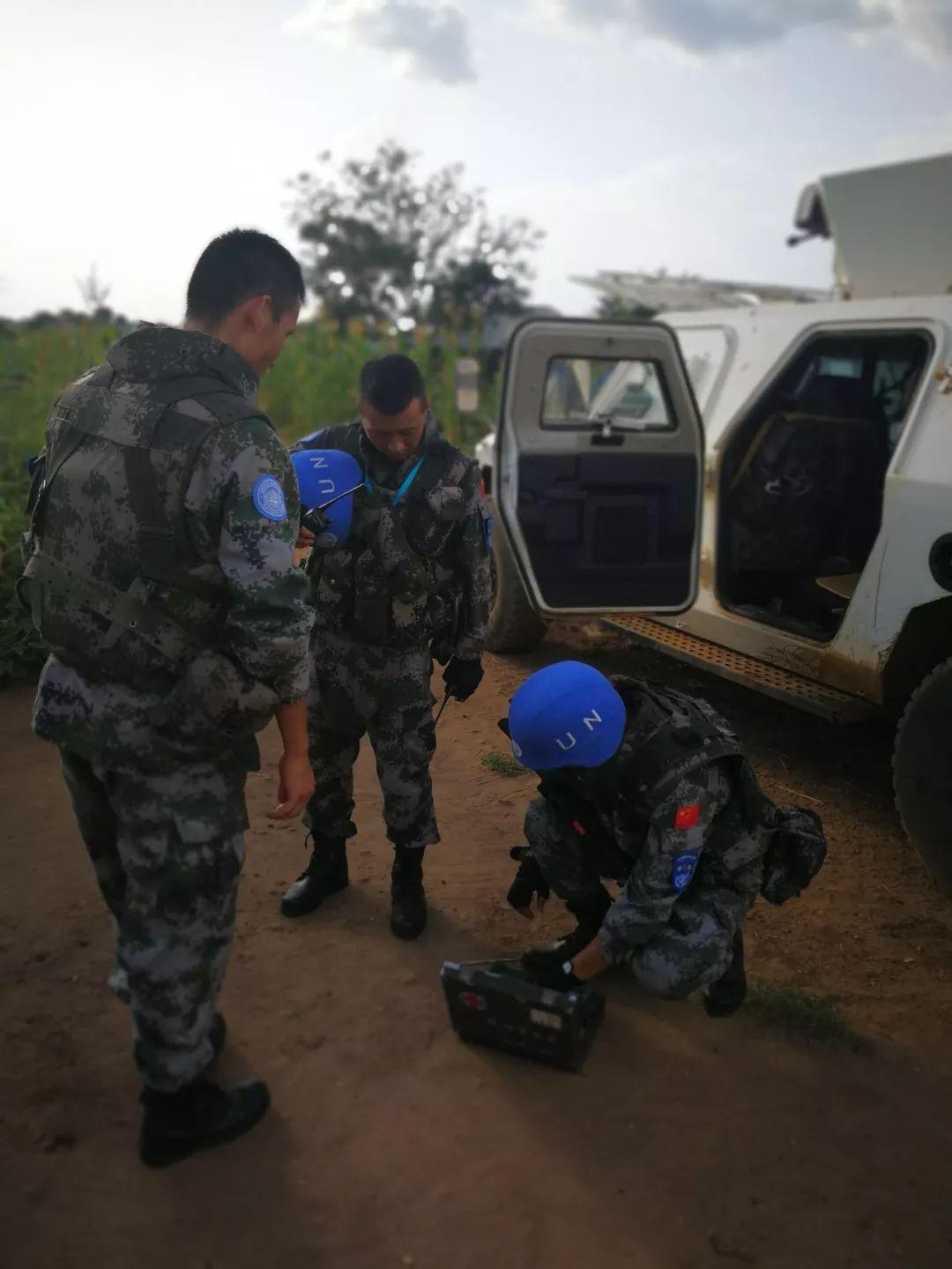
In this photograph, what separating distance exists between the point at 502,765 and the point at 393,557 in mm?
1638

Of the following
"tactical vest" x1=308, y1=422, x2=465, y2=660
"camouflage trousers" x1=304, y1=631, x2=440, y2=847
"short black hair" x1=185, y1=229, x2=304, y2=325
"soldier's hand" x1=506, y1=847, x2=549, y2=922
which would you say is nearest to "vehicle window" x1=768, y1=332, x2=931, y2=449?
"tactical vest" x1=308, y1=422, x2=465, y2=660

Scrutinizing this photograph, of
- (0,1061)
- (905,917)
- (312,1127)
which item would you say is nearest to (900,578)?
(905,917)

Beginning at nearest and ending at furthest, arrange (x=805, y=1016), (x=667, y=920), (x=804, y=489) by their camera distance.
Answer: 1. (x=667, y=920)
2. (x=805, y=1016)
3. (x=804, y=489)

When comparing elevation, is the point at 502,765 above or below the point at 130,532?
below

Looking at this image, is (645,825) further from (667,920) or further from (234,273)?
(234,273)

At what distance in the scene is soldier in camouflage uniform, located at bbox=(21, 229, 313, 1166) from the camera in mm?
1880

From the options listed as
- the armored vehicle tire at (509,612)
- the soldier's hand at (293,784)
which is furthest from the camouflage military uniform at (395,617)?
the armored vehicle tire at (509,612)

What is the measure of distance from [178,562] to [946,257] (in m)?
4.68

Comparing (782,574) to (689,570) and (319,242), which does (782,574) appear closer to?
(689,570)

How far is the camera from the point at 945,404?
3426 mm

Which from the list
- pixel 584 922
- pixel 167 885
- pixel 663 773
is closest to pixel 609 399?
pixel 584 922

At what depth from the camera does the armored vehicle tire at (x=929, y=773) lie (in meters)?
3.12

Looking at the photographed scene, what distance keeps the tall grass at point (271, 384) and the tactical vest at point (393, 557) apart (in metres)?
2.66

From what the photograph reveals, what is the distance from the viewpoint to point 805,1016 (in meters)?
2.66
